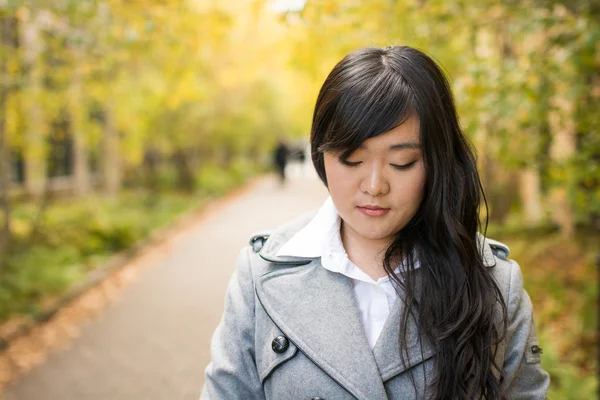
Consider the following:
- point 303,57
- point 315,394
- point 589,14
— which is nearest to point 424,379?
point 315,394

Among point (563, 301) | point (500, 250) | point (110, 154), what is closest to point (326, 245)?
point (500, 250)

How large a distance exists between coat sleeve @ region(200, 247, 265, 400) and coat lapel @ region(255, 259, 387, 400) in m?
0.07

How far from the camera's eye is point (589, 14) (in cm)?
419

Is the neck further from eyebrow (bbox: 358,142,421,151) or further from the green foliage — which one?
the green foliage

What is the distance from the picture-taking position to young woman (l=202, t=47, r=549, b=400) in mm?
1710

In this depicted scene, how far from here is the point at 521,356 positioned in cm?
187

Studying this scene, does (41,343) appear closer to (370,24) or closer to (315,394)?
(370,24)

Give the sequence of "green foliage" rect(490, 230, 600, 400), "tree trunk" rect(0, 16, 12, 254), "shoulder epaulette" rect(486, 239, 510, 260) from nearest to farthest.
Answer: "shoulder epaulette" rect(486, 239, 510, 260)
"green foliage" rect(490, 230, 600, 400)
"tree trunk" rect(0, 16, 12, 254)

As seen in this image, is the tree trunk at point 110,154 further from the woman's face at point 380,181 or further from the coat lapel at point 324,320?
the woman's face at point 380,181

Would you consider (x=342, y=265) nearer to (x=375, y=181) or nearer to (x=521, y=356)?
(x=375, y=181)

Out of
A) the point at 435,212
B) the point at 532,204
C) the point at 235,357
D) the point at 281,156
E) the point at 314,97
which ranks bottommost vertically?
the point at 281,156

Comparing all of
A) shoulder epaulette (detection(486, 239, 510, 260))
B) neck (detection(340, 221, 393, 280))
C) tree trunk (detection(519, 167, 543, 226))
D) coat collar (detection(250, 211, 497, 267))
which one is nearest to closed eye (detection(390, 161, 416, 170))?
neck (detection(340, 221, 393, 280))

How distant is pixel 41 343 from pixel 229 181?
716 inches

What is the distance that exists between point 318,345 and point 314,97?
10139 mm
